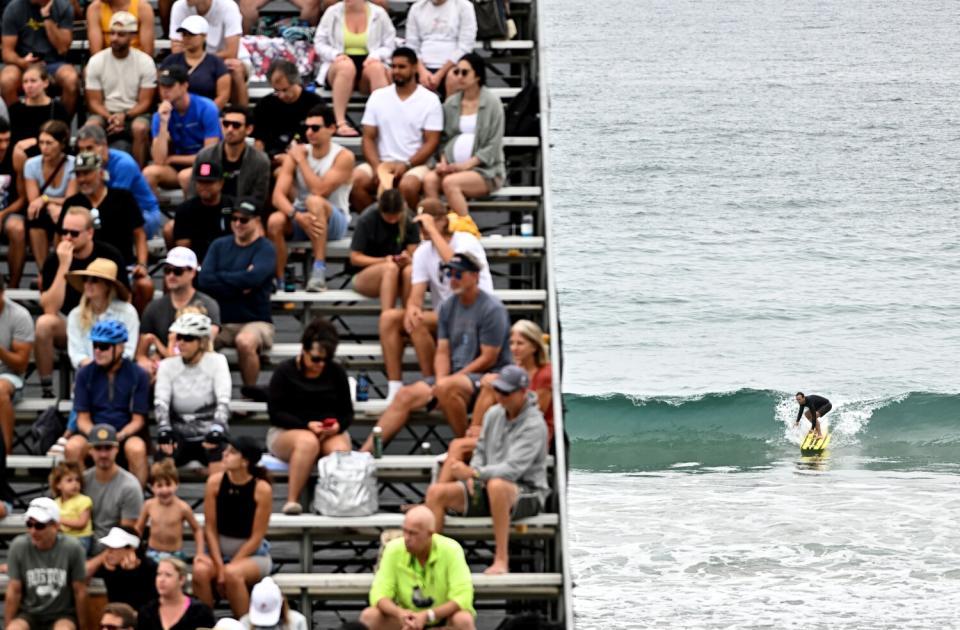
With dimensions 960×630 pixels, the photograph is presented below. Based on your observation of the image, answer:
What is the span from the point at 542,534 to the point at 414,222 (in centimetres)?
239

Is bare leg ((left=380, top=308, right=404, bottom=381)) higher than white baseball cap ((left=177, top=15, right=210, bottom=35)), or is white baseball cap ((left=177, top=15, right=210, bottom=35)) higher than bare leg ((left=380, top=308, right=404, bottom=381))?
white baseball cap ((left=177, top=15, right=210, bottom=35))

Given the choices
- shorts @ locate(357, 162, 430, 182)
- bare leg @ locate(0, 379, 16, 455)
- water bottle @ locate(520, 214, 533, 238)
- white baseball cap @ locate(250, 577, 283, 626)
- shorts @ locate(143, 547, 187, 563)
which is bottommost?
white baseball cap @ locate(250, 577, 283, 626)

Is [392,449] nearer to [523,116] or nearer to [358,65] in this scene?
[523,116]

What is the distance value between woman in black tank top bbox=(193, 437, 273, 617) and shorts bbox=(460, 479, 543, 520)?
1.09 metres

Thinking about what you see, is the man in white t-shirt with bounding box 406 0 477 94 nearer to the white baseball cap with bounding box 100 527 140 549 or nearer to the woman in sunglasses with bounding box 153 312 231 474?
the woman in sunglasses with bounding box 153 312 231 474

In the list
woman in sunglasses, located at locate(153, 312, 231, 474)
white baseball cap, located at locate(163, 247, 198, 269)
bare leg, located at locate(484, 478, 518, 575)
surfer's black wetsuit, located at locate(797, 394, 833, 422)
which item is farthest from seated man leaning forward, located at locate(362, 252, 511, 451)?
surfer's black wetsuit, located at locate(797, 394, 833, 422)

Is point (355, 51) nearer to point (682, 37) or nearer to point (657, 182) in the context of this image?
point (657, 182)

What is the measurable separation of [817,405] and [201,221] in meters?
37.2

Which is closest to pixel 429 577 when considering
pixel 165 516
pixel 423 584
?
pixel 423 584

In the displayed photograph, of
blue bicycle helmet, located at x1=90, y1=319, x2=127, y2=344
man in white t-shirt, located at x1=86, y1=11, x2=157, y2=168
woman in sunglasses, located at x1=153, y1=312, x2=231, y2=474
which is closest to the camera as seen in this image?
blue bicycle helmet, located at x1=90, y1=319, x2=127, y2=344

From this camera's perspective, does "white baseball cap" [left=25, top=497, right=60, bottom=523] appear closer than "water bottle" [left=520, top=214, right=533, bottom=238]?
Yes

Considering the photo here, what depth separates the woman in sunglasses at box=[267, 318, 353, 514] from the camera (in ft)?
34.7

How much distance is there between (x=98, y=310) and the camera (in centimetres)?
1098

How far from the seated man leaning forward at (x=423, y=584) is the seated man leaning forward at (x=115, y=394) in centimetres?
174
